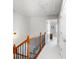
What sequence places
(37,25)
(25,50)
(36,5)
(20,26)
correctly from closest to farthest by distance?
(25,50)
(36,5)
(20,26)
(37,25)

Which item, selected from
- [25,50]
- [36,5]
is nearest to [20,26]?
[36,5]

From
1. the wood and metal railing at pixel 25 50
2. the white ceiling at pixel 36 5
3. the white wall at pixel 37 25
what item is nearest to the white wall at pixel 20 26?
the white wall at pixel 37 25

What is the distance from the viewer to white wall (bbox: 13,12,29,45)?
5863 mm

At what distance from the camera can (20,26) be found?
6430 millimetres

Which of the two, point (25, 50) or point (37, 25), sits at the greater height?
point (37, 25)

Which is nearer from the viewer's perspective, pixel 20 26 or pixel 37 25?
pixel 20 26

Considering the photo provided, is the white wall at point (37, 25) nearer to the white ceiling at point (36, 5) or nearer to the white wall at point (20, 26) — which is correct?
the white wall at point (20, 26)

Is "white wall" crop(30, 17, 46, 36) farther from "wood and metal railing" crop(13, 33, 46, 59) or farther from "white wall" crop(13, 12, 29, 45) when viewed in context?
"wood and metal railing" crop(13, 33, 46, 59)

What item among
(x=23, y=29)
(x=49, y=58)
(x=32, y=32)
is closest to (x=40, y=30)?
(x=32, y=32)

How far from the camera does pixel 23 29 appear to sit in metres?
6.89

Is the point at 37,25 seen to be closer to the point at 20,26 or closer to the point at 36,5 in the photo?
the point at 20,26
